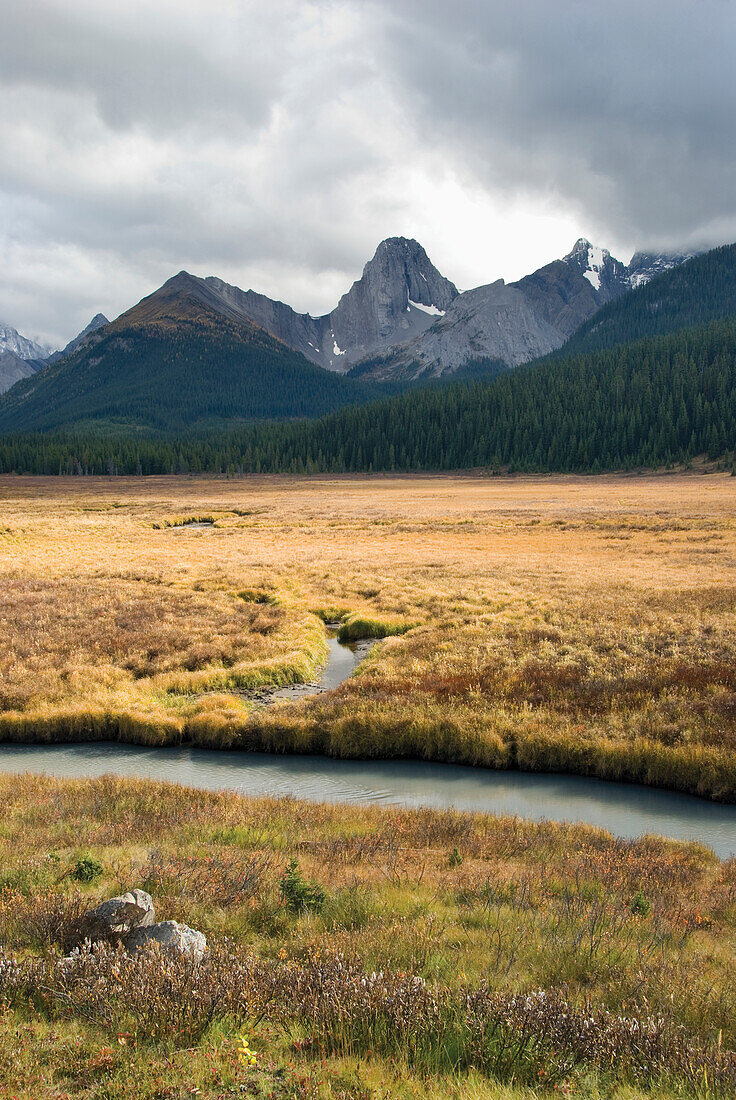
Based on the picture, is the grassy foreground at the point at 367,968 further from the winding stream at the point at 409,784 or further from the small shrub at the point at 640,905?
the winding stream at the point at 409,784

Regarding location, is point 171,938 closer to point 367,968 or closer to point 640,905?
point 367,968

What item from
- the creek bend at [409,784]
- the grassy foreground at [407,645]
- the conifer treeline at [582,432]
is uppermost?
the conifer treeline at [582,432]

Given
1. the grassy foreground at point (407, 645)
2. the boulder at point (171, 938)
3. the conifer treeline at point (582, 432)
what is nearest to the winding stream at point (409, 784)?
the grassy foreground at point (407, 645)

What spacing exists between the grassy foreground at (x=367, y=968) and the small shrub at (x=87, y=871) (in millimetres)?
52

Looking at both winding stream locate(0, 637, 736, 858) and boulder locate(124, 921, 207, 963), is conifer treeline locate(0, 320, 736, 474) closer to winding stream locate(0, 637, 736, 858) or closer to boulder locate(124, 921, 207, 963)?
winding stream locate(0, 637, 736, 858)

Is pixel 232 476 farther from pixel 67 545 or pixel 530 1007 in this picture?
pixel 530 1007

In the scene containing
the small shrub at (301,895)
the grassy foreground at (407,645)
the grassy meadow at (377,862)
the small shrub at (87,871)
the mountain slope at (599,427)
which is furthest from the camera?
the mountain slope at (599,427)

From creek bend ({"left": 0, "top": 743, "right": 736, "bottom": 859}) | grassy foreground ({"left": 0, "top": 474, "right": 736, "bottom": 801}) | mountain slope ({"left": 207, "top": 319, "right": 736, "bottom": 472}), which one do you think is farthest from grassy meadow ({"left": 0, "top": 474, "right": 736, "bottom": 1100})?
mountain slope ({"left": 207, "top": 319, "right": 736, "bottom": 472})

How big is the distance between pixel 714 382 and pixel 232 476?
146143 millimetres

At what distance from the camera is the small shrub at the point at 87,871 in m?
8.93

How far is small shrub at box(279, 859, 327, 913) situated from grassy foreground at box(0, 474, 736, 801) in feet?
33.7

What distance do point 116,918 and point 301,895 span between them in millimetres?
2532

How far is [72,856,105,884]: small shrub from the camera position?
893 centimetres

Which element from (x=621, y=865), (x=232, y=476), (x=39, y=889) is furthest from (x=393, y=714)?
(x=232, y=476)
